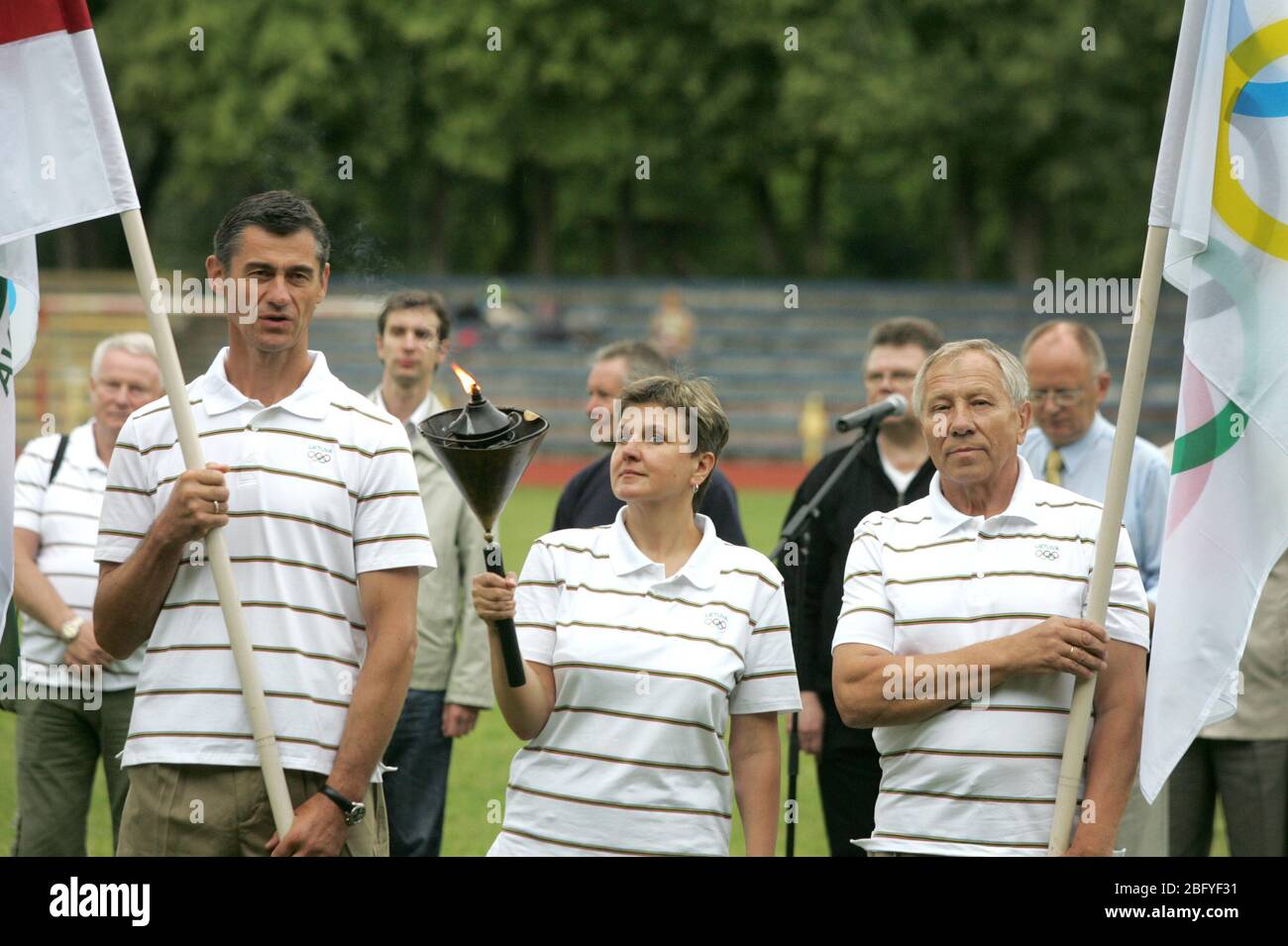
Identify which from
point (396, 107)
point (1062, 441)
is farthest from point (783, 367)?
point (1062, 441)

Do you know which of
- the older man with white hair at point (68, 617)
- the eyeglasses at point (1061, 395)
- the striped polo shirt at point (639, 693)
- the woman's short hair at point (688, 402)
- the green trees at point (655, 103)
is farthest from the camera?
the green trees at point (655, 103)

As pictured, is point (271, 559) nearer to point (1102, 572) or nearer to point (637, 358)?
point (1102, 572)

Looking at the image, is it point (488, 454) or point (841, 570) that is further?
point (841, 570)

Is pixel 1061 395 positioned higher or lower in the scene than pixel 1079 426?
higher

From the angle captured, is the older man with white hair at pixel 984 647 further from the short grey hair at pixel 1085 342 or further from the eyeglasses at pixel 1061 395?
the short grey hair at pixel 1085 342

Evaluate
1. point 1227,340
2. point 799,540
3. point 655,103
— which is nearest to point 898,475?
point 799,540

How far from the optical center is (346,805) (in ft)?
12.0

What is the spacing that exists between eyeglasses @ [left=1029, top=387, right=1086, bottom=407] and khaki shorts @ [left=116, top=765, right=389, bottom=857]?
3.09 m

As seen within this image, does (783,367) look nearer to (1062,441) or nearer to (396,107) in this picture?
(396,107)

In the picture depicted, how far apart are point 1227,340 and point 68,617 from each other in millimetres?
3837

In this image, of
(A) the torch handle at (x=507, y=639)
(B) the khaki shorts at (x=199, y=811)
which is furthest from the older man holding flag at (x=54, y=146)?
(A) the torch handle at (x=507, y=639)

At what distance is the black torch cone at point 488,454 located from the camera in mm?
3475

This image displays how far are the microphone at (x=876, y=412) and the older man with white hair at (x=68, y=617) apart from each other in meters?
2.47

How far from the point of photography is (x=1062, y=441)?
5648mm
